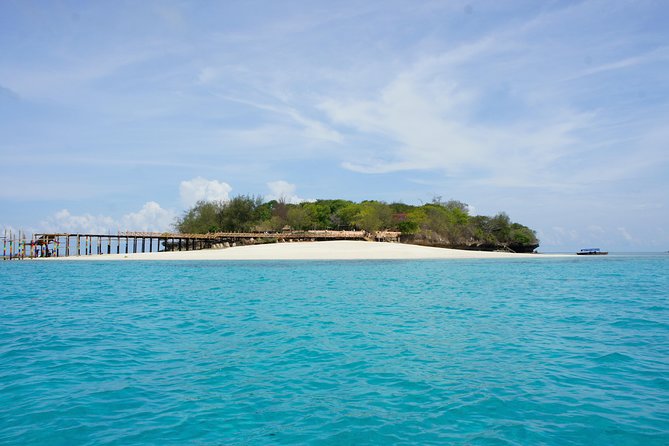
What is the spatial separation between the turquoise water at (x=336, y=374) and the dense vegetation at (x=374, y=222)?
74270 mm

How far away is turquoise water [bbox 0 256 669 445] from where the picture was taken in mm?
6219

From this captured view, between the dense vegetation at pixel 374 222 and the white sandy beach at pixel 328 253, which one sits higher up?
the dense vegetation at pixel 374 222

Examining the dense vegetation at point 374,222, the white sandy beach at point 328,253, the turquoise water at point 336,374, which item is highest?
the dense vegetation at point 374,222

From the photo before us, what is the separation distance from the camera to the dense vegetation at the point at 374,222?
92.1 metres

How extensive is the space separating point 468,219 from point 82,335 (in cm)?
10152

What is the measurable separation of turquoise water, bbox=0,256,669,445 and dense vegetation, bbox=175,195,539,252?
244 feet

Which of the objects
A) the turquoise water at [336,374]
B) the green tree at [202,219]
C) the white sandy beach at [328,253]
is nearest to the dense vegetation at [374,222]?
the green tree at [202,219]

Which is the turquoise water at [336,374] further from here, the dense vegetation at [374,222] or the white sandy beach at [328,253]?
the dense vegetation at [374,222]

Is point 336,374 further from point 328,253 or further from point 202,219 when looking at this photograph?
point 202,219

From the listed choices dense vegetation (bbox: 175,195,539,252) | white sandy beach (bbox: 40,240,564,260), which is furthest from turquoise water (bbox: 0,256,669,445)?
dense vegetation (bbox: 175,195,539,252)

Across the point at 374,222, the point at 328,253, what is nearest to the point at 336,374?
the point at 328,253

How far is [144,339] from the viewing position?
470 inches

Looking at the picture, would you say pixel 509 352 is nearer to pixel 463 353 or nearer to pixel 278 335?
pixel 463 353

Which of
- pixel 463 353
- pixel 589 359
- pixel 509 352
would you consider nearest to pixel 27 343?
pixel 463 353
